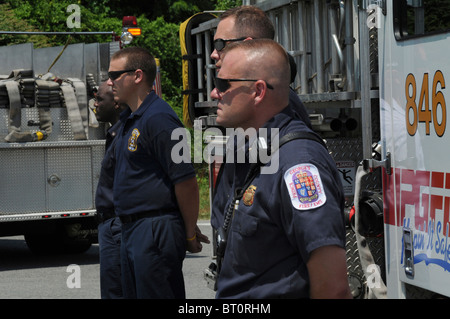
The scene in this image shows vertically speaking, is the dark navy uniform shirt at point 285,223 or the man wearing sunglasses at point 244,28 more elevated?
the man wearing sunglasses at point 244,28

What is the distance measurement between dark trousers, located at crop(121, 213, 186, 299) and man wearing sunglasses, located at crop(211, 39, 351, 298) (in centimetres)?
185

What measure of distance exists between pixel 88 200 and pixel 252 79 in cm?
747

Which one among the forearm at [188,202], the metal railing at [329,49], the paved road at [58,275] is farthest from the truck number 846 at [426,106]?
the paved road at [58,275]

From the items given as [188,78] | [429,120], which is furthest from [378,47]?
[188,78]

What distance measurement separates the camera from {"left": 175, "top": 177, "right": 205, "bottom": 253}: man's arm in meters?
4.76

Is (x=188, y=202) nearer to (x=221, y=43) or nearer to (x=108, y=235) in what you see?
(x=108, y=235)

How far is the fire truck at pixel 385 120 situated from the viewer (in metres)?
3.63

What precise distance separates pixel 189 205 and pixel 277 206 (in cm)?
218

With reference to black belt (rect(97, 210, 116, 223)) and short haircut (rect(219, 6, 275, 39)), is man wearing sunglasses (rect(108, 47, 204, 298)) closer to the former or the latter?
black belt (rect(97, 210, 116, 223))

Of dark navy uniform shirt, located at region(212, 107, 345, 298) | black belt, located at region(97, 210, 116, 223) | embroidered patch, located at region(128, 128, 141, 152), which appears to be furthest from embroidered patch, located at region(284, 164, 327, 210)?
black belt, located at region(97, 210, 116, 223)

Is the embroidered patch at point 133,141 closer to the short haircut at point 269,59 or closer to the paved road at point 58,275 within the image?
the short haircut at point 269,59

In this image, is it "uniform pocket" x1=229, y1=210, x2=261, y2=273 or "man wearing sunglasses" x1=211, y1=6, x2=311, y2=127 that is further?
"man wearing sunglasses" x1=211, y1=6, x2=311, y2=127

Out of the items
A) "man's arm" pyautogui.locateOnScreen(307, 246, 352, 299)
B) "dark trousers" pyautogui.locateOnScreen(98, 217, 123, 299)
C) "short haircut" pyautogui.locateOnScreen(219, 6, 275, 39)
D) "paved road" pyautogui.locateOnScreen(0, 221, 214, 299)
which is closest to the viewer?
"man's arm" pyautogui.locateOnScreen(307, 246, 352, 299)

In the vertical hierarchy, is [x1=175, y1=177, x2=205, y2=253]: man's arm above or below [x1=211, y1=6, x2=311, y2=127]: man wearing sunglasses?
below
